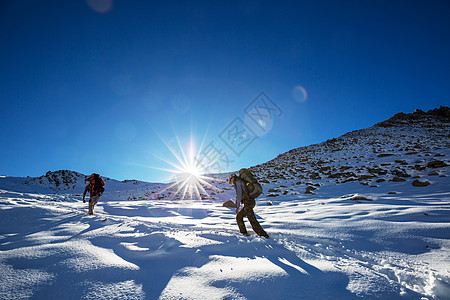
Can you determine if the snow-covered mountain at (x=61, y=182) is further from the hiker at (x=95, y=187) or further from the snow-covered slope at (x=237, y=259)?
the snow-covered slope at (x=237, y=259)

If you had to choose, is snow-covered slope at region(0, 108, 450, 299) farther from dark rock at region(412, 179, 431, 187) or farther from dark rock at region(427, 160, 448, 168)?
dark rock at region(427, 160, 448, 168)

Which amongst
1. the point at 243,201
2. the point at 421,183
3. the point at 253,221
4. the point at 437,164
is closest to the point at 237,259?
the point at 253,221

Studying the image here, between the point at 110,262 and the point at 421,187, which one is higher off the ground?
the point at 421,187

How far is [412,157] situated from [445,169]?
482cm

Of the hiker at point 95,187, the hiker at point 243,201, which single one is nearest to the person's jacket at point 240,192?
the hiker at point 243,201

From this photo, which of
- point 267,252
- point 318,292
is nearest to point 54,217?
point 267,252

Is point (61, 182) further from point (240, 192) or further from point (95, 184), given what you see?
point (240, 192)

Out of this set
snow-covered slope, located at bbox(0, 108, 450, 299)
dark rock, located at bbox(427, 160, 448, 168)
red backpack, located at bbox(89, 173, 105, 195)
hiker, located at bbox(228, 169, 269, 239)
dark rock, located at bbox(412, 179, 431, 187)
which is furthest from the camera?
dark rock, located at bbox(427, 160, 448, 168)

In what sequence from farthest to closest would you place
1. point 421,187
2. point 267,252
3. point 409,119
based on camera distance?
1. point 409,119
2. point 421,187
3. point 267,252

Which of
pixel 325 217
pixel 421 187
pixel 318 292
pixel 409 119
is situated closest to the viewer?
pixel 318 292

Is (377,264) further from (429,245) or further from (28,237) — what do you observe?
(28,237)

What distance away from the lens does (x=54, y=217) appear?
5.57 m

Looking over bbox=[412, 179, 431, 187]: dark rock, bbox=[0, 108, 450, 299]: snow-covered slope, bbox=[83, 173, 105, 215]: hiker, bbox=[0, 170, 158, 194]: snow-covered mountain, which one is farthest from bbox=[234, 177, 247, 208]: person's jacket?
bbox=[0, 170, 158, 194]: snow-covered mountain

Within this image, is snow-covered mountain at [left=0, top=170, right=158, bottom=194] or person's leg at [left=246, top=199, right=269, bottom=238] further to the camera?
snow-covered mountain at [left=0, top=170, right=158, bottom=194]
